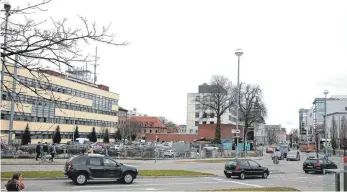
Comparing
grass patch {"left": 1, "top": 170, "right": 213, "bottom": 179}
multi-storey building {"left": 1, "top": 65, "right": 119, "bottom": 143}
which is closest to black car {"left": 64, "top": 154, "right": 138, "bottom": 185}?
grass patch {"left": 1, "top": 170, "right": 213, "bottom": 179}

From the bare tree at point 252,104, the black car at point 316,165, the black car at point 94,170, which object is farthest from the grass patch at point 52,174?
the bare tree at point 252,104

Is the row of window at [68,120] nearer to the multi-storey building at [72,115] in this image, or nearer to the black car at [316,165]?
the multi-storey building at [72,115]

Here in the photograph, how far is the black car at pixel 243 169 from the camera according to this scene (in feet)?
89.6

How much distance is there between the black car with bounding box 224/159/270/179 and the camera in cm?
2730

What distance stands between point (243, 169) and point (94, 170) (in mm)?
10844

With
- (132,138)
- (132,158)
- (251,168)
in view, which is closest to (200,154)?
(132,158)

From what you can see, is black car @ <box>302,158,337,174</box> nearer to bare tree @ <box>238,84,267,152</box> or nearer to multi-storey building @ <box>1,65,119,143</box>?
multi-storey building @ <box>1,65,119,143</box>

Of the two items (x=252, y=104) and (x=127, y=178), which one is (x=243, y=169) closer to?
(x=127, y=178)

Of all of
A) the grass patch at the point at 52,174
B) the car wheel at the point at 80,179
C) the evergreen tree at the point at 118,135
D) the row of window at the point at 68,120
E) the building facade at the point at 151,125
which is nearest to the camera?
the car wheel at the point at 80,179

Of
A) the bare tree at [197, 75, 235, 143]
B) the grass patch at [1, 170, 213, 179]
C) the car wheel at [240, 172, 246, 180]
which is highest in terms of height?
the bare tree at [197, 75, 235, 143]

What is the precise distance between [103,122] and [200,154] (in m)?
51.1

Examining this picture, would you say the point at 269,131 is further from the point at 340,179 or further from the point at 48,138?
the point at 340,179

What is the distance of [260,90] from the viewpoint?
80.2 m

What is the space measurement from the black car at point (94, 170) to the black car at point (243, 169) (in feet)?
25.8
